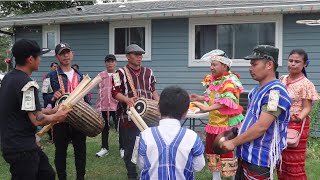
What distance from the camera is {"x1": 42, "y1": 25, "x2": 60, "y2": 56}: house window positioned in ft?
37.0

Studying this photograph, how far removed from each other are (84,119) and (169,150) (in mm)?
2136

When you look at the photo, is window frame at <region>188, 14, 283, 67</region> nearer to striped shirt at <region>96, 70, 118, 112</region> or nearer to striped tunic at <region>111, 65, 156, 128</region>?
striped shirt at <region>96, 70, 118, 112</region>

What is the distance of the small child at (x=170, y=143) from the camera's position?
8.66 feet

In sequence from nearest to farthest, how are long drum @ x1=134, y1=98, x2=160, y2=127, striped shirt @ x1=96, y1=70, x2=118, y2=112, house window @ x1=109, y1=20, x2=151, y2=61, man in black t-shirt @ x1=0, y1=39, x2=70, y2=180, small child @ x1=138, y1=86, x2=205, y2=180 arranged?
small child @ x1=138, y1=86, x2=205, y2=180 < man in black t-shirt @ x1=0, y1=39, x2=70, y2=180 < long drum @ x1=134, y1=98, x2=160, y2=127 < striped shirt @ x1=96, y1=70, x2=118, y2=112 < house window @ x1=109, y1=20, x2=151, y2=61

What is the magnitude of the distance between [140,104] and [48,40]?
760 centimetres

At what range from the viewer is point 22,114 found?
3.37 m

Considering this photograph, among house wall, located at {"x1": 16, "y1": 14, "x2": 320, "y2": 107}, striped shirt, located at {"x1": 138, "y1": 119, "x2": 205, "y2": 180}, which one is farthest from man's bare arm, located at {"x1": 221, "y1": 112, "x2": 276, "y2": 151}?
house wall, located at {"x1": 16, "y1": 14, "x2": 320, "y2": 107}

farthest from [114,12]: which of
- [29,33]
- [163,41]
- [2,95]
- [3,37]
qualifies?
[3,37]

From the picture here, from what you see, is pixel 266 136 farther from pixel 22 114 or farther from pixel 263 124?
pixel 22 114

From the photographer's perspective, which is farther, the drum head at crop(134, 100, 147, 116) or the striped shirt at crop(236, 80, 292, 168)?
the drum head at crop(134, 100, 147, 116)

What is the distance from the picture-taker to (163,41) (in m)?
10.0

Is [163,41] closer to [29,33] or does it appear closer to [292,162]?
[29,33]

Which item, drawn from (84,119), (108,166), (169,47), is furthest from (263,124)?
(169,47)

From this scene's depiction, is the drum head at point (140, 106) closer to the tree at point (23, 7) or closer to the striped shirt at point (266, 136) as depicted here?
the striped shirt at point (266, 136)
